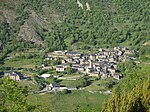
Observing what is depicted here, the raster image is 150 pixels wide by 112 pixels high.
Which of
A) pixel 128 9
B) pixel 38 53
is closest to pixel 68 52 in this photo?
pixel 38 53

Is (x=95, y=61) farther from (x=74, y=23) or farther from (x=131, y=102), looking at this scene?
(x=131, y=102)

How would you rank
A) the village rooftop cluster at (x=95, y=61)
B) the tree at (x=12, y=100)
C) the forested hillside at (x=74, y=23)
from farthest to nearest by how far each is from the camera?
the forested hillside at (x=74, y=23) < the village rooftop cluster at (x=95, y=61) < the tree at (x=12, y=100)

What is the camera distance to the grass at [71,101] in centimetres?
4372

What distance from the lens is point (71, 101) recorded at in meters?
46.6

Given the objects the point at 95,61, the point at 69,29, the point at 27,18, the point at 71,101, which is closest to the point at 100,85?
the point at 71,101

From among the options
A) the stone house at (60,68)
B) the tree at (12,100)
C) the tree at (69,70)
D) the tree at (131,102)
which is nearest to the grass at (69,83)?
the tree at (69,70)

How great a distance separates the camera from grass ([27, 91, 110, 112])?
43.7 m

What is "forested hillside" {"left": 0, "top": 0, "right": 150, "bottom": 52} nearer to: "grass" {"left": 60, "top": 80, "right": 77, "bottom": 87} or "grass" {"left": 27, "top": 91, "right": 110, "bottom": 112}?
"grass" {"left": 60, "top": 80, "right": 77, "bottom": 87}

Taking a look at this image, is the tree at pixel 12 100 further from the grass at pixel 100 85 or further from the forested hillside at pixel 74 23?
the forested hillside at pixel 74 23

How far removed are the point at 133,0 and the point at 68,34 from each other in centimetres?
2252

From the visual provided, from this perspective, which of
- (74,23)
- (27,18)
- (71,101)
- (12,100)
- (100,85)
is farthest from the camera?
(74,23)

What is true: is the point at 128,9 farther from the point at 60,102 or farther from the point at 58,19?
the point at 60,102

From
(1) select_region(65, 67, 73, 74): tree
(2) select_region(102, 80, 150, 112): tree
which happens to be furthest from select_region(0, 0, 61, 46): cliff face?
(2) select_region(102, 80, 150, 112): tree

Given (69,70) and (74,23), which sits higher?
(74,23)
